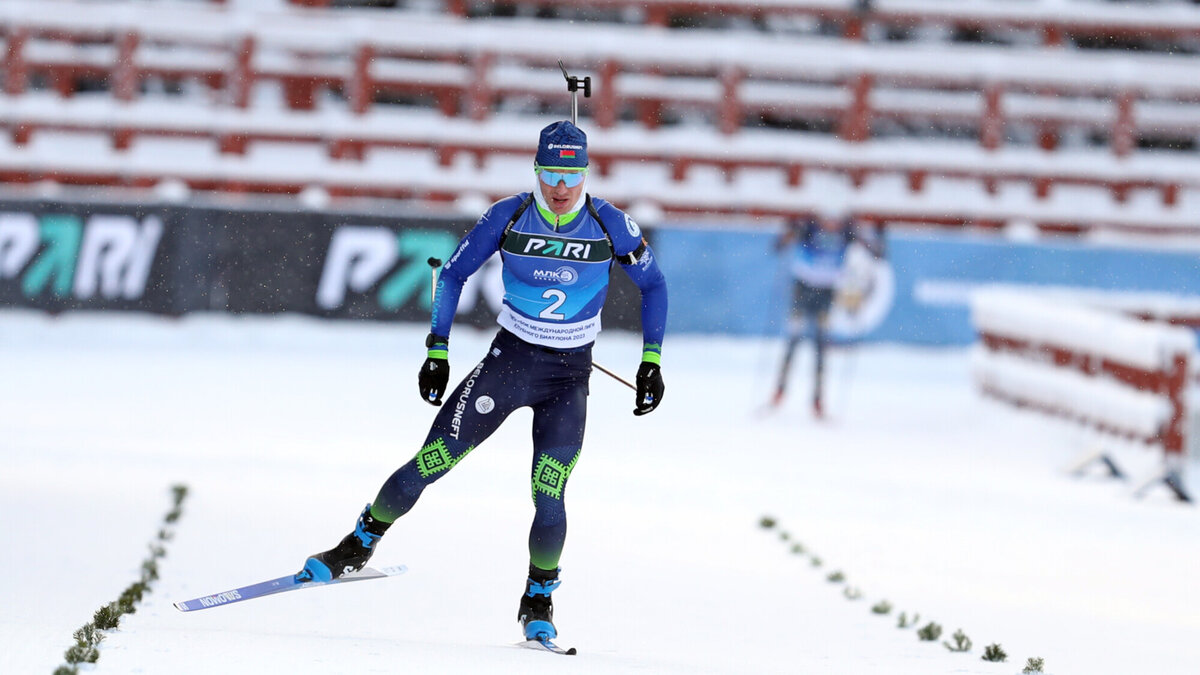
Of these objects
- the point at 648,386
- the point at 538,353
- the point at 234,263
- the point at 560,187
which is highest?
the point at 560,187

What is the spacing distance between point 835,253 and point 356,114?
9767mm

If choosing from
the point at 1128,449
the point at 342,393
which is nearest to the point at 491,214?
the point at 1128,449

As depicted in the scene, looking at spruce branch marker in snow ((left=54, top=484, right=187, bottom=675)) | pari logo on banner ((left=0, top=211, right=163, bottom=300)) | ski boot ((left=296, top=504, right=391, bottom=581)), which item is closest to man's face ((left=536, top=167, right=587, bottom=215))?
ski boot ((left=296, top=504, right=391, bottom=581))

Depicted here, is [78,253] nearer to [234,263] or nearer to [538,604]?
[234,263]

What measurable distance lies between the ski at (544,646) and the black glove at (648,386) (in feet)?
3.33

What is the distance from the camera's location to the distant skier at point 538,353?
6352 mm

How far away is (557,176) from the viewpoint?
6.34m

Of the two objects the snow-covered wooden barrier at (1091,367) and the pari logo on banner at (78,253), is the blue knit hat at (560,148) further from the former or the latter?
the pari logo on banner at (78,253)

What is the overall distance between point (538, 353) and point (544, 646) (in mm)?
1154

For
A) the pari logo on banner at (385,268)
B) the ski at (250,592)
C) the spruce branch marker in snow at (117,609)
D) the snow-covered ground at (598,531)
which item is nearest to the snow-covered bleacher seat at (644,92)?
the pari logo on banner at (385,268)

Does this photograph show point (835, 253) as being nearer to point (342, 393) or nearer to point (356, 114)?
point (342, 393)

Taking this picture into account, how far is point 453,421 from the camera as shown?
640 centimetres

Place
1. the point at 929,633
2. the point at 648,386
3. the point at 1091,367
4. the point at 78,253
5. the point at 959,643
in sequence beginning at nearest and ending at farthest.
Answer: the point at 959,643
the point at 648,386
the point at 929,633
the point at 1091,367
the point at 78,253

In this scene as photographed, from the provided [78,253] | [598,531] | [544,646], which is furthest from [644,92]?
[544,646]
